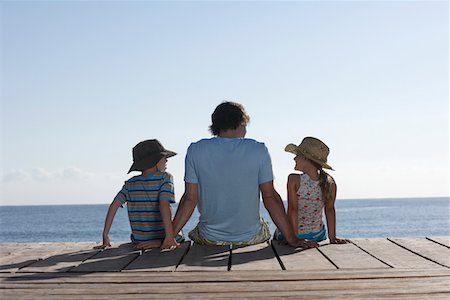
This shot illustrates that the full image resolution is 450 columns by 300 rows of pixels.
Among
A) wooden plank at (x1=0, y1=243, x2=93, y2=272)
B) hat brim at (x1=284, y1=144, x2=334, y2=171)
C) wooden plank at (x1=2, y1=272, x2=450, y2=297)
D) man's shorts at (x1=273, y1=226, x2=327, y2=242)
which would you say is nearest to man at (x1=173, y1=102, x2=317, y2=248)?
man's shorts at (x1=273, y1=226, x2=327, y2=242)

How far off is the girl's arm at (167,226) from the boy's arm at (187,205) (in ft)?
0.26

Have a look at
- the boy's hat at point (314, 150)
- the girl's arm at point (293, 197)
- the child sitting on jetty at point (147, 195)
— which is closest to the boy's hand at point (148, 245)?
the child sitting on jetty at point (147, 195)

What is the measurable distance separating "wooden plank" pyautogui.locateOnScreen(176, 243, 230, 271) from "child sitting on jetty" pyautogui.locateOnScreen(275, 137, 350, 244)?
744 mm

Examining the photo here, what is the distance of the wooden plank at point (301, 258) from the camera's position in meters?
4.50

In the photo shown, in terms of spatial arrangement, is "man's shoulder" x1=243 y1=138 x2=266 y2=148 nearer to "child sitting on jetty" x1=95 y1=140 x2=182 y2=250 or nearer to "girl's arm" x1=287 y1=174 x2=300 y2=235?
"girl's arm" x1=287 y1=174 x2=300 y2=235

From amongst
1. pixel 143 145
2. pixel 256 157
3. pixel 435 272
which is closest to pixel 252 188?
pixel 256 157

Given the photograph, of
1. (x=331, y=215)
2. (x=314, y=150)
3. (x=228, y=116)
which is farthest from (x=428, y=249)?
(x=228, y=116)

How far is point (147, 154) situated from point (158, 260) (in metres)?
1.26

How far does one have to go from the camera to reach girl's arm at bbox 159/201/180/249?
17.9ft

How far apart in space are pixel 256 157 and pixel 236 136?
303 millimetres

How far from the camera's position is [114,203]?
19.0ft

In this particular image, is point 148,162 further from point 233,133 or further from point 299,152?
point 299,152

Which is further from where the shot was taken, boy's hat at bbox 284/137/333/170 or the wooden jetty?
boy's hat at bbox 284/137/333/170

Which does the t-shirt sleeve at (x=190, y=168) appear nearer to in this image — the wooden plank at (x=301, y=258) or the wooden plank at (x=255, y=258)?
the wooden plank at (x=255, y=258)
